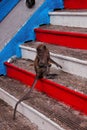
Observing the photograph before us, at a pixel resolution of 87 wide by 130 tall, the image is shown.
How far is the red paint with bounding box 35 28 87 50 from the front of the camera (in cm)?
357

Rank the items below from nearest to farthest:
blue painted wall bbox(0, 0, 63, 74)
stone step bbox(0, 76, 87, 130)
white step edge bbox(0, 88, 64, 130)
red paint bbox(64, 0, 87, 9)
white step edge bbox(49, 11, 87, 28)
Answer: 1. stone step bbox(0, 76, 87, 130)
2. white step edge bbox(0, 88, 64, 130)
3. white step edge bbox(49, 11, 87, 28)
4. red paint bbox(64, 0, 87, 9)
5. blue painted wall bbox(0, 0, 63, 74)

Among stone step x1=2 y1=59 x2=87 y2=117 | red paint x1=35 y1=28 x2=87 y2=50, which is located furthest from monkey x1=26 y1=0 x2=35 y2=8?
stone step x1=2 y1=59 x2=87 y2=117

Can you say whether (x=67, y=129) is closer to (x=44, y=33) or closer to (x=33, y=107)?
(x=33, y=107)

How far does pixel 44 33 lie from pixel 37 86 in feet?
3.28

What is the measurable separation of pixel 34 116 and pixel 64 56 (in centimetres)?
80

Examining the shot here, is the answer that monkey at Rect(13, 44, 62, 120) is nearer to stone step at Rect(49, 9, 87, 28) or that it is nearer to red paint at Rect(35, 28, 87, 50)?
red paint at Rect(35, 28, 87, 50)

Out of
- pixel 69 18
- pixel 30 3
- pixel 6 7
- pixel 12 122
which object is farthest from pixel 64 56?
pixel 6 7

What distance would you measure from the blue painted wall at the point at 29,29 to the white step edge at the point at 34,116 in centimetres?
94

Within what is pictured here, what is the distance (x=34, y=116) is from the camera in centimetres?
316

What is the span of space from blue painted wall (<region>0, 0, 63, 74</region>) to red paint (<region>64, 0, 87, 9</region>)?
4.0 inches

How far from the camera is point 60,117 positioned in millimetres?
2869

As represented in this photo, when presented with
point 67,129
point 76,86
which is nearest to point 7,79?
point 76,86

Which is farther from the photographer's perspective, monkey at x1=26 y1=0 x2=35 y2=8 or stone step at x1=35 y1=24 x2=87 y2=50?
monkey at x1=26 y1=0 x2=35 y2=8

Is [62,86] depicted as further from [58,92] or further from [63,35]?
[63,35]
